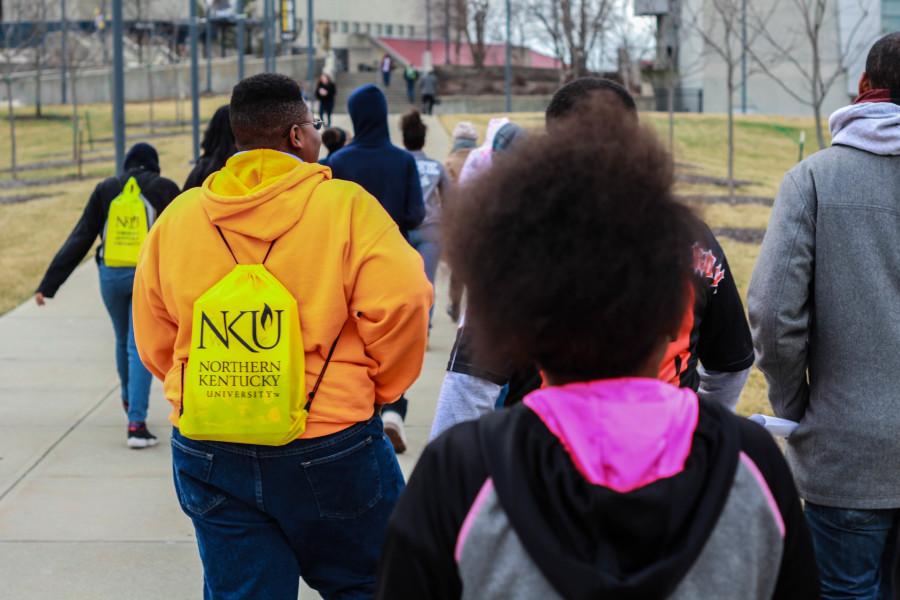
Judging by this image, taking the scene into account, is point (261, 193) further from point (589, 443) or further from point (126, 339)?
point (126, 339)

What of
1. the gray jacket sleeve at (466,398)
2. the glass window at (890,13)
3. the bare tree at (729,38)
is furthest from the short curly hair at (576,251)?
the glass window at (890,13)

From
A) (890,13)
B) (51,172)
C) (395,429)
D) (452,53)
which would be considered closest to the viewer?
(395,429)

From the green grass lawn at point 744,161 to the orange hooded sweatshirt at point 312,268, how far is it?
4663 millimetres

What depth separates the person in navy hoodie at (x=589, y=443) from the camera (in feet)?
5.37

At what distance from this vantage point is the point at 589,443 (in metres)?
1.67

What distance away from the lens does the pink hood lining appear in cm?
165

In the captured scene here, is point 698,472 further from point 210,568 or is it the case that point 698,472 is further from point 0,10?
point 0,10

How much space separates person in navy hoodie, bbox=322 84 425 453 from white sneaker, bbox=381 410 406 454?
26 mm

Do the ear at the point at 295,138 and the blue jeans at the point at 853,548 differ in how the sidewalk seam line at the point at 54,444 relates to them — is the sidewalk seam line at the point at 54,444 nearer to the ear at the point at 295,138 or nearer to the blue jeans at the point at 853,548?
the ear at the point at 295,138

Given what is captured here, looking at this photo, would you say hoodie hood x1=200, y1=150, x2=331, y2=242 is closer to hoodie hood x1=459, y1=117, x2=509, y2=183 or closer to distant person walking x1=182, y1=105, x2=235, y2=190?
hoodie hood x1=459, y1=117, x2=509, y2=183

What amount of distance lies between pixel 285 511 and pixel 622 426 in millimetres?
1530

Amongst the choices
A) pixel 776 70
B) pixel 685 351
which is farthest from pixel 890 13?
pixel 685 351

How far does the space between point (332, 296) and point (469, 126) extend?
685 centimetres

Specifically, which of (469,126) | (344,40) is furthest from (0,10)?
(469,126)
